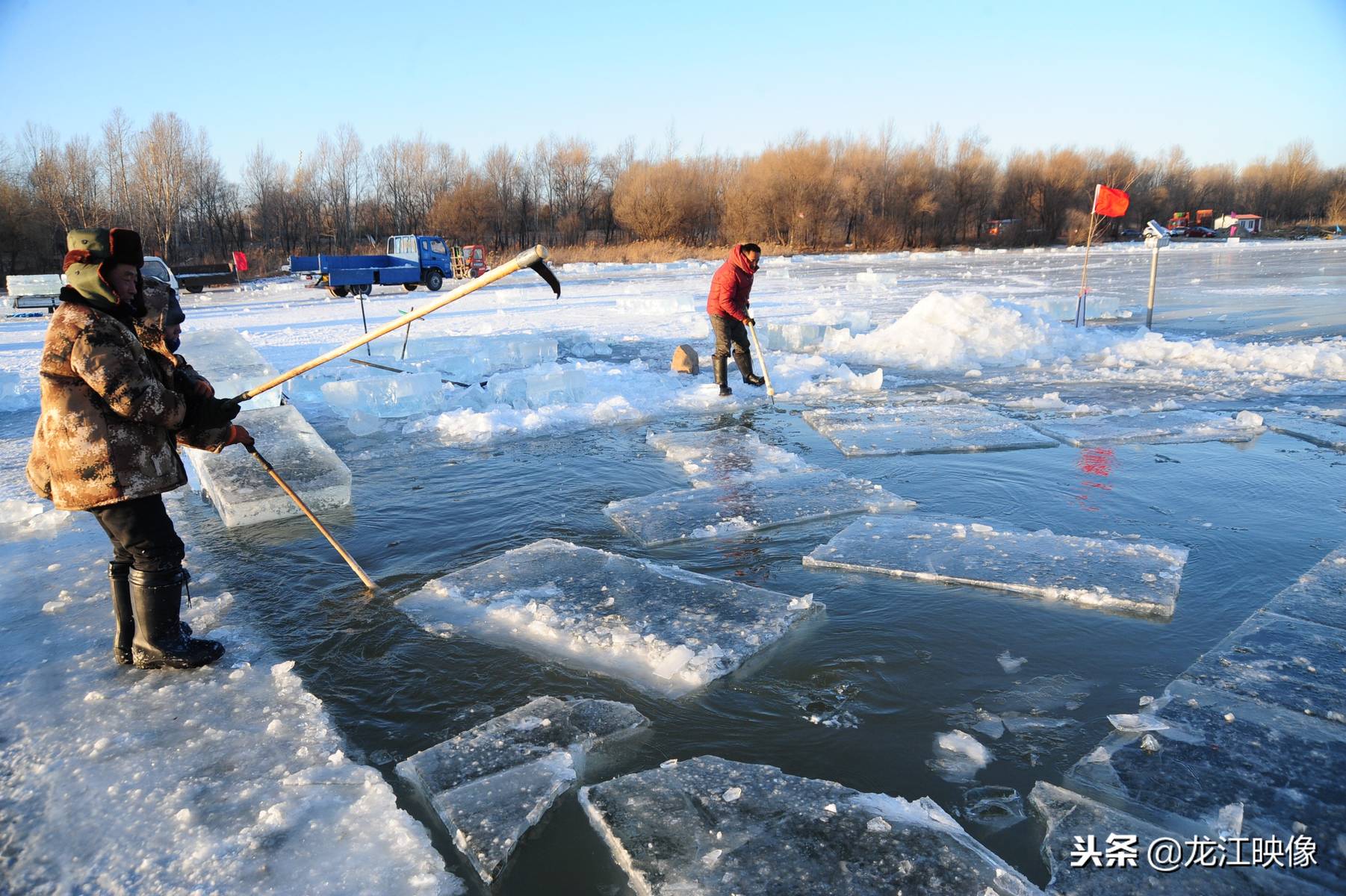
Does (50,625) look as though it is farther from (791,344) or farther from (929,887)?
(791,344)

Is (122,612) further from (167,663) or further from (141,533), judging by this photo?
(141,533)

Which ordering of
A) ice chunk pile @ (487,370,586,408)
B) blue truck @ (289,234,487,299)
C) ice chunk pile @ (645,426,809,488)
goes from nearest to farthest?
ice chunk pile @ (645,426,809,488), ice chunk pile @ (487,370,586,408), blue truck @ (289,234,487,299)

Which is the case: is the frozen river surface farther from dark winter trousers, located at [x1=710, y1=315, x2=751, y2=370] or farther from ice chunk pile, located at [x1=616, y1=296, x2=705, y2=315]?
ice chunk pile, located at [x1=616, y1=296, x2=705, y2=315]

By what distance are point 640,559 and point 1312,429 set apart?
18.9 feet

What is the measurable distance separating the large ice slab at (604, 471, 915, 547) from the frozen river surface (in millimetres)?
53

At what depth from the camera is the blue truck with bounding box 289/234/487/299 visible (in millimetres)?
25219

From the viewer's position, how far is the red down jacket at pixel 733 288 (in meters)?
8.30

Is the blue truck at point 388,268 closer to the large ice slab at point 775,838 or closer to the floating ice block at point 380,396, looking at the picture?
the floating ice block at point 380,396

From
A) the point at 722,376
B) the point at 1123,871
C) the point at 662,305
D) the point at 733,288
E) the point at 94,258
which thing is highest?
the point at 94,258

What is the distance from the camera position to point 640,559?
416 cm

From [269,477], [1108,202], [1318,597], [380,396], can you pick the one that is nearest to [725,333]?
[380,396]

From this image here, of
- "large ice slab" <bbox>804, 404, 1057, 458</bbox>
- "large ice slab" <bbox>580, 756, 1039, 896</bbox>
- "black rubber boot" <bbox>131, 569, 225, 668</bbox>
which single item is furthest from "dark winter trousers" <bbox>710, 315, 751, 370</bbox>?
"large ice slab" <bbox>580, 756, 1039, 896</bbox>

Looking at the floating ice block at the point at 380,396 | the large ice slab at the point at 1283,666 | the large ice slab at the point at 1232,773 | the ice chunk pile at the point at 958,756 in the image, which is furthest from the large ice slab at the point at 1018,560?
the floating ice block at the point at 380,396

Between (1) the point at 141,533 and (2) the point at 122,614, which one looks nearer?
(1) the point at 141,533
